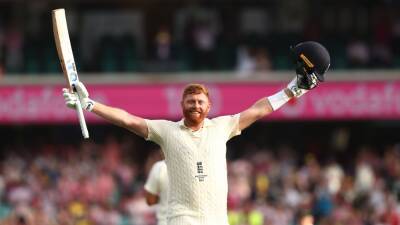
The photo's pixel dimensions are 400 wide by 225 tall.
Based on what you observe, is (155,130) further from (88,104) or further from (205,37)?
(205,37)

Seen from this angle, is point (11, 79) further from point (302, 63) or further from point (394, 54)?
point (302, 63)

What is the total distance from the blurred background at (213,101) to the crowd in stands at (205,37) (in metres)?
0.03

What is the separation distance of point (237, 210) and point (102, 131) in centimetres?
630

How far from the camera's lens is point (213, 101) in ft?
72.6

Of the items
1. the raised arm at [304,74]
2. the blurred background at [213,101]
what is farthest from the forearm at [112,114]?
the blurred background at [213,101]

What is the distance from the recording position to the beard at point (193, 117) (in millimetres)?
8823

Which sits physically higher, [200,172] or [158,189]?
[200,172]

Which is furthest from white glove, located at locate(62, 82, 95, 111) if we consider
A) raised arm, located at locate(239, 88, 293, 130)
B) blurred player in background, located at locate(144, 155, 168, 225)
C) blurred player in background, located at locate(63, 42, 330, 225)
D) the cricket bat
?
blurred player in background, located at locate(144, 155, 168, 225)

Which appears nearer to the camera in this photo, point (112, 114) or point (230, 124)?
point (112, 114)

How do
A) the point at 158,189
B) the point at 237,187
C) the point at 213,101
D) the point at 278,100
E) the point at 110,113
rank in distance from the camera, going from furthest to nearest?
1. the point at 213,101
2. the point at 237,187
3. the point at 158,189
4. the point at 278,100
5. the point at 110,113

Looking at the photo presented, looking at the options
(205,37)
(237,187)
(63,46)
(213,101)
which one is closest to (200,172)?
(63,46)

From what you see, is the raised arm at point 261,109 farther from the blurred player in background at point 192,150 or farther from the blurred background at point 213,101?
the blurred background at point 213,101

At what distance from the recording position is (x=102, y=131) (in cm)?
2386

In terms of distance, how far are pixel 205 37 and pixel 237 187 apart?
205 inches
